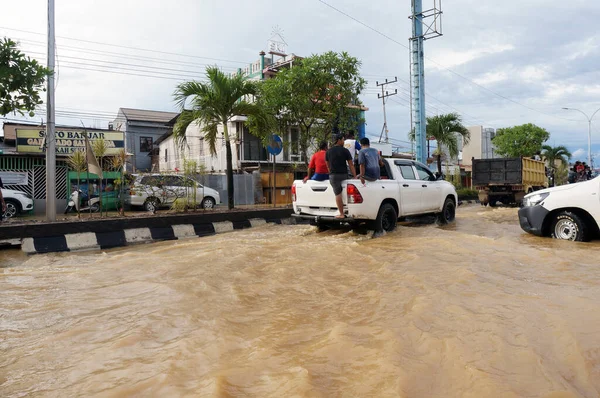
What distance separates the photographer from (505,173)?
17.3 metres

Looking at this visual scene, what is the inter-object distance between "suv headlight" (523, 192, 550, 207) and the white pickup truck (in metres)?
2.13

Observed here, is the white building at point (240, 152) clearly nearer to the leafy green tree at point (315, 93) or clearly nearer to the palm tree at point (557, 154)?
the leafy green tree at point (315, 93)

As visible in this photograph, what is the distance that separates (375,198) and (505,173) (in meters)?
11.8

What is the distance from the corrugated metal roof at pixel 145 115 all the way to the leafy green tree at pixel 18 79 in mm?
29277

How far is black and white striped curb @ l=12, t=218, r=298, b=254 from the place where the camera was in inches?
285

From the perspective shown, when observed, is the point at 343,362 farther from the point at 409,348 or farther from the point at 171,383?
the point at 171,383

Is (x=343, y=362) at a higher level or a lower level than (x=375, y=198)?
lower

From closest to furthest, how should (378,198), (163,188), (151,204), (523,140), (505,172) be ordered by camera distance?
(378,198) < (163,188) < (151,204) < (505,172) < (523,140)

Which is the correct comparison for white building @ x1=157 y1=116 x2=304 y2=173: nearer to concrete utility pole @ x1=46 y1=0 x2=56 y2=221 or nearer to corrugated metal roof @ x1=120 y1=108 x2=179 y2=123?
corrugated metal roof @ x1=120 y1=108 x2=179 y2=123

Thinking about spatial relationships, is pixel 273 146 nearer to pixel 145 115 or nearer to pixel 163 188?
pixel 163 188

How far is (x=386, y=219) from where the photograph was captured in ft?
27.2

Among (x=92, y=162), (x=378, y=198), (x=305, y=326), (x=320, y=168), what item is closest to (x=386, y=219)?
(x=378, y=198)

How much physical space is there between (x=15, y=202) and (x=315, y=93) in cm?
1084

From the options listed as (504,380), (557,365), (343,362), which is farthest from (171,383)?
(557,365)
